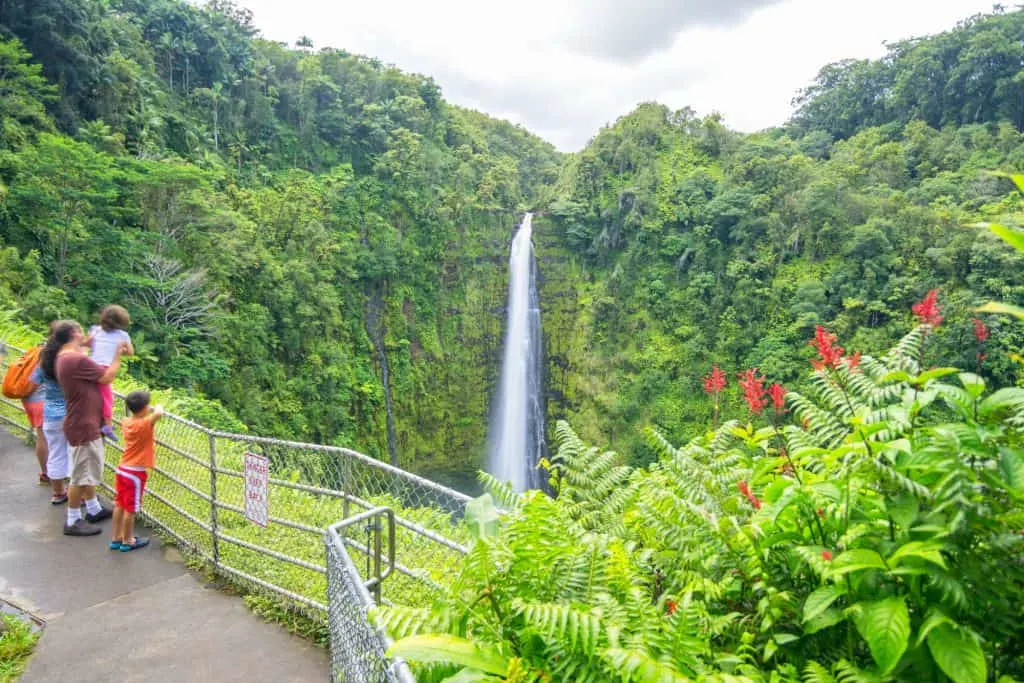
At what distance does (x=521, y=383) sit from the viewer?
2711cm

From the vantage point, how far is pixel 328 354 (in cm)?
2189

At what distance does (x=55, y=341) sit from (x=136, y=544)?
5.56 feet

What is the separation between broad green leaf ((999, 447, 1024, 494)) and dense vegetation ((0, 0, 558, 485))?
1393 centimetres

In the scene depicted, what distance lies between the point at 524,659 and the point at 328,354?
2170cm

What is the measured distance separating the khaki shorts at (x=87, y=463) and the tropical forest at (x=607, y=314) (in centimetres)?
343

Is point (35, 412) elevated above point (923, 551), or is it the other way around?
point (923, 551)

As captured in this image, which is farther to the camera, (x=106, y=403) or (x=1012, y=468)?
(x=106, y=403)

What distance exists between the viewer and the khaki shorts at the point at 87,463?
4148 mm

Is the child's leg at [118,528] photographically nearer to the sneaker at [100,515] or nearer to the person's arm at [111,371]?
the sneaker at [100,515]

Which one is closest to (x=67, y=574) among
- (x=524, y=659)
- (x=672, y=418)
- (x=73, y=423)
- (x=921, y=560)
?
(x=73, y=423)

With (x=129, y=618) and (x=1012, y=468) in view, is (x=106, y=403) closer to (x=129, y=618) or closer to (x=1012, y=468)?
(x=129, y=618)

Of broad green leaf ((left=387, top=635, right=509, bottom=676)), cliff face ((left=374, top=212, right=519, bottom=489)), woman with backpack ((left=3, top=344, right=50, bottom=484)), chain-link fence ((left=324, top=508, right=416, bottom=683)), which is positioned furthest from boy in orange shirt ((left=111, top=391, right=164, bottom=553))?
cliff face ((left=374, top=212, right=519, bottom=489))

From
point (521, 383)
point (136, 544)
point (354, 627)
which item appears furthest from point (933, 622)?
point (521, 383)

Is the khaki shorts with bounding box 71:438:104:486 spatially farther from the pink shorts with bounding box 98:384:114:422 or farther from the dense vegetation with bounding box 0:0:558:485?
the dense vegetation with bounding box 0:0:558:485
